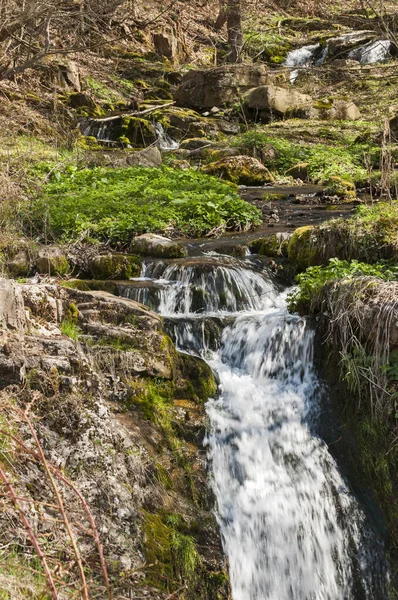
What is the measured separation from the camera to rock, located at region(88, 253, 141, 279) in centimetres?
752

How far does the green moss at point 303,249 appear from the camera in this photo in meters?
7.34

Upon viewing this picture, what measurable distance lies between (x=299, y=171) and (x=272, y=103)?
16.9ft

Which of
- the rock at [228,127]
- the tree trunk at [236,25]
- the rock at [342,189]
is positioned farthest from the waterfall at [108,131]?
the rock at [342,189]

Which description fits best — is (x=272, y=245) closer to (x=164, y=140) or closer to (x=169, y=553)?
(x=169, y=553)

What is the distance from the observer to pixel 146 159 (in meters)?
13.0

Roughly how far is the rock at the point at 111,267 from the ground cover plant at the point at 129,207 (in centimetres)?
97

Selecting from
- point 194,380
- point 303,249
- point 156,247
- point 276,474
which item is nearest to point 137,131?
point 156,247

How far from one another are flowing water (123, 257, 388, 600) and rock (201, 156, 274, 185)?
683cm

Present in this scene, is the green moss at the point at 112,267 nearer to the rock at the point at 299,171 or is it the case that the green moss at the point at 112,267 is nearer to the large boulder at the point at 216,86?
the rock at the point at 299,171

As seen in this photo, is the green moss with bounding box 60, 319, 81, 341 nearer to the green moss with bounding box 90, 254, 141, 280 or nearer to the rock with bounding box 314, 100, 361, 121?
the green moss with bounding box 90, 254, 141, 280

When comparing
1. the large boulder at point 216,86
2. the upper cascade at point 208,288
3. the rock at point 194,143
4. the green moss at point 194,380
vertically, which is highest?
the large boulder at point 216,86

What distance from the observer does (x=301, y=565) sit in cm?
435

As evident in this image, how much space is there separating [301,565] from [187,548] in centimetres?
102

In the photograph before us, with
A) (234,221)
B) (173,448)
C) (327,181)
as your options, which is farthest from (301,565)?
(327,181)
